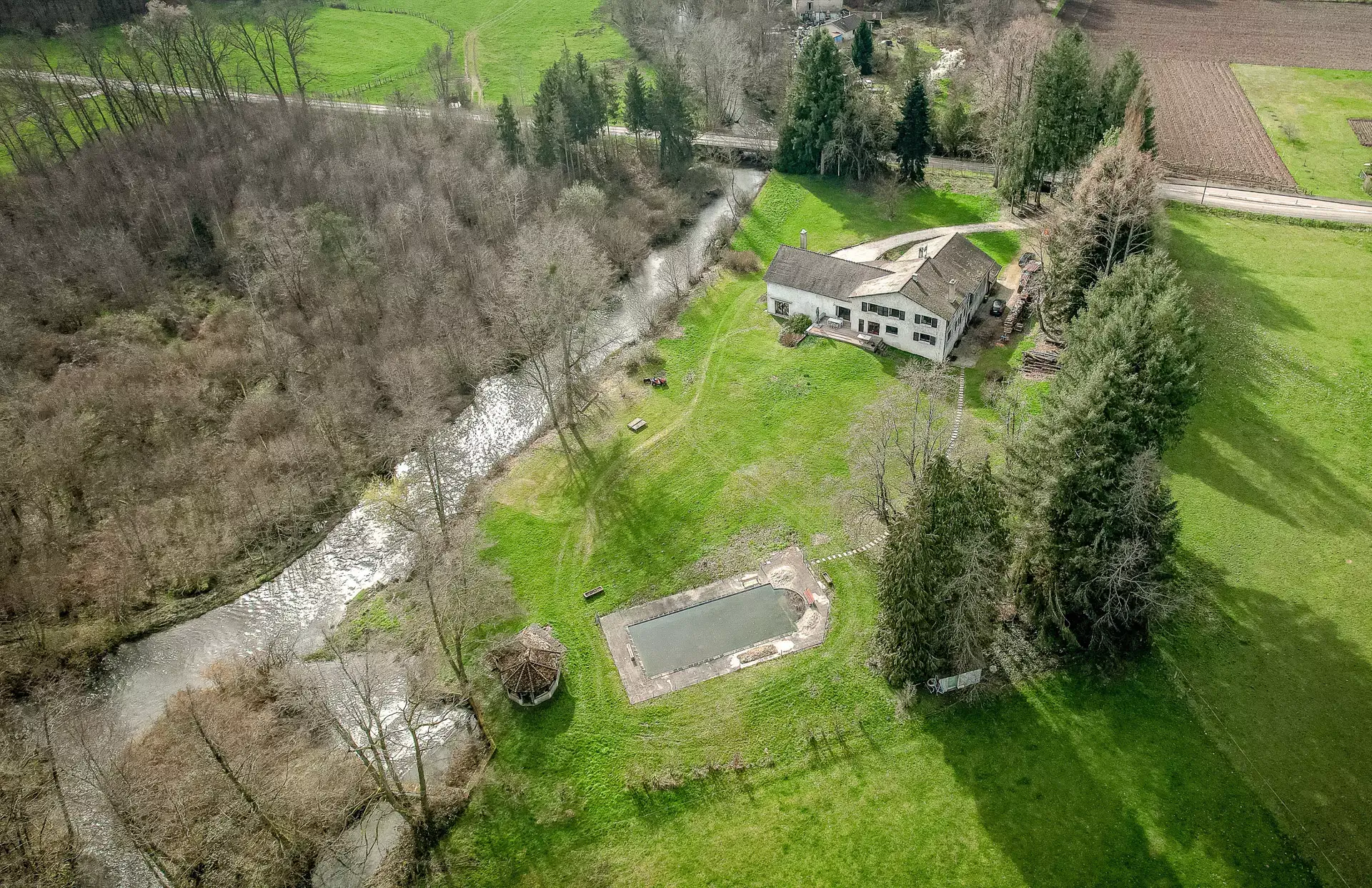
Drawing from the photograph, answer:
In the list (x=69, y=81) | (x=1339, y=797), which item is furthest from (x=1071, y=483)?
(x=69, y=81)

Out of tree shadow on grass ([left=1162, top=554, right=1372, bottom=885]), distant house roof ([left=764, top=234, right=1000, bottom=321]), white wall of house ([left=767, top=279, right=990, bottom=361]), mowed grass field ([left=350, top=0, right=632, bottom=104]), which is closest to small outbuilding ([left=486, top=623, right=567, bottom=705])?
tree shadow on grass ([left=1162, top=554, right=1372, bottom=885])

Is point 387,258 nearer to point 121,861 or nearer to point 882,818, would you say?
point 121,861

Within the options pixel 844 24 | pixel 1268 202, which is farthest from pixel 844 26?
pixel 1268 202

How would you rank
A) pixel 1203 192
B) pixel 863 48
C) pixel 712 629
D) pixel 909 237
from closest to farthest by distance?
pixel 712 629
pixel 909 237
pixel 1203 192
pixel 863 48

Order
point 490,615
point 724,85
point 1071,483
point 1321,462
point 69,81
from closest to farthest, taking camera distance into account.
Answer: point 1071,483 → point 490,615 → point 1321,462 → point 69,81 → point 724,85

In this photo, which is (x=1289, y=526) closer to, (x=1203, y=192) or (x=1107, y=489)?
(x=1107, y=489)

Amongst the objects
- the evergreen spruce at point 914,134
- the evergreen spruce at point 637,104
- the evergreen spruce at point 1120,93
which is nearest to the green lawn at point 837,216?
the evergreen spruce at point 914,134

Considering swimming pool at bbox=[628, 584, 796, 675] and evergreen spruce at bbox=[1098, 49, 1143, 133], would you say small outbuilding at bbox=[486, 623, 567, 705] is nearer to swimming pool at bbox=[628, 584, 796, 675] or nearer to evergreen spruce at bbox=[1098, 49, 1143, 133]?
swimming pool at bbox=[628, 584, 796, 675]


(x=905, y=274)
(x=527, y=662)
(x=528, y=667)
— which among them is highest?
(x=905, y=274)
